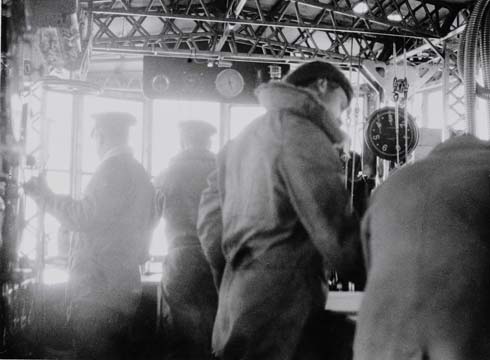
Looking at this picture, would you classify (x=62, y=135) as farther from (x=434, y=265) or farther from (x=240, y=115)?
(x=434, y=265)

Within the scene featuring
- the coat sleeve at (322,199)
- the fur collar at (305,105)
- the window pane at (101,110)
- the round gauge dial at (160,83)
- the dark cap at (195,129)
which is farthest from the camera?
the window pane at (101,110)

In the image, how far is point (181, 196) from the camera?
13.6ft

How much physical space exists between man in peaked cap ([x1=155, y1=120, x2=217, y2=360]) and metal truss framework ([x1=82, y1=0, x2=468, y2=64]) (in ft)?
17.0

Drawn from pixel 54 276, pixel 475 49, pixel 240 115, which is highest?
pixel 240 115

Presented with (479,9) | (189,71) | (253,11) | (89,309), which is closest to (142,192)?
(89,309)

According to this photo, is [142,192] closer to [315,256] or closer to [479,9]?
[315,256]


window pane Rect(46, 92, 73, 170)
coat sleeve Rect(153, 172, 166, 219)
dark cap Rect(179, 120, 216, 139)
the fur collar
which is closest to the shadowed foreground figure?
the fur collar

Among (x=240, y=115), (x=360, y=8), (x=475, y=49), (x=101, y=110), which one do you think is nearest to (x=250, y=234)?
(x=475, y=49)

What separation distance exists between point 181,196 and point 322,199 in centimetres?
225

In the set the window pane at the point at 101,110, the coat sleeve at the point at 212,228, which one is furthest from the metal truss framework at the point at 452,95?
the coat sleeve at the point at 212,228

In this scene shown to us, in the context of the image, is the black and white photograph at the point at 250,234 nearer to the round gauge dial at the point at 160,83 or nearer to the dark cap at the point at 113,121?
the dark cap at the point at 113,121

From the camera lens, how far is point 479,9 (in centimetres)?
295

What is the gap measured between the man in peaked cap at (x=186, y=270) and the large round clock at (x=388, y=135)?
4.55m

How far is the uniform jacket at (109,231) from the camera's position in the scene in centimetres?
333
